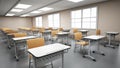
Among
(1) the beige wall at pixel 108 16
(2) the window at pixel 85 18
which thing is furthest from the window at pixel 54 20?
(1) the beige wall at pixel 108 16

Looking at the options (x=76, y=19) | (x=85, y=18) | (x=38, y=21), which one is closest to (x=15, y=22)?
Answer: (x=38, y=21)

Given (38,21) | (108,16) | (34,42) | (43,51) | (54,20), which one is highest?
(38,21)

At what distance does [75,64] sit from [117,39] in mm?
3938

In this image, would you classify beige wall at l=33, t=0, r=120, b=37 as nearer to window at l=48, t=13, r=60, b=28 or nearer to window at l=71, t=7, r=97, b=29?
window at l=71, t=7, r=97, b=29

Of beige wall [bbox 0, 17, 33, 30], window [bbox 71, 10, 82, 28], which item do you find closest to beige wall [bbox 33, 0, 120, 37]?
window [bbox 71, 10, 82, 28]

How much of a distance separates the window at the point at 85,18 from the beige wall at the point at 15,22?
31.3 feet

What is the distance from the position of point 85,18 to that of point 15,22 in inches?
441

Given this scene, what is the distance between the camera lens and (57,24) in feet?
32.1

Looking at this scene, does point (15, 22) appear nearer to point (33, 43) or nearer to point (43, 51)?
point (33, 43)

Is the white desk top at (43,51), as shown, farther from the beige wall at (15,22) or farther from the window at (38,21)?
the beige wall at (15,22)

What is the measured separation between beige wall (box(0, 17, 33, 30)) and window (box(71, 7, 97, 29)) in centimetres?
954

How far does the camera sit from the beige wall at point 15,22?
1272 centimetres

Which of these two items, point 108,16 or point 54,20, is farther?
point 54,20

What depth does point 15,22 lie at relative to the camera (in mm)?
13617
